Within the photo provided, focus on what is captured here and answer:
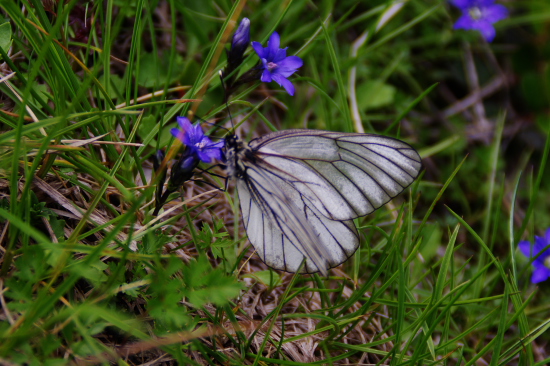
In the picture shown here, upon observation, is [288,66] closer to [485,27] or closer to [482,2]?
[485,27]

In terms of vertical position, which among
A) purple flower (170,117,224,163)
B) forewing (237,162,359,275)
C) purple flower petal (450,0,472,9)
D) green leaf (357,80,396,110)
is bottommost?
forewing (237,162,359,275)

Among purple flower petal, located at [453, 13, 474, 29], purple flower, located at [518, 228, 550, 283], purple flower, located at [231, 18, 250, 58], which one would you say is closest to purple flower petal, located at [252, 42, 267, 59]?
purple flower, located at [231, 18, 250, 58]

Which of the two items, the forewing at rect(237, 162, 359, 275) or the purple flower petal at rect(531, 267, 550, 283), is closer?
the forewing at rect(237, 162, 359, 275)

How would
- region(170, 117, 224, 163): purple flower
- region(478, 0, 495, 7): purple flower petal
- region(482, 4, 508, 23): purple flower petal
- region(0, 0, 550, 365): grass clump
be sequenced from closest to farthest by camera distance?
region(0, 0, 550, 365): grass clump, region(170, 117, 224, 163): purple flower, region(478, 0, 495, 7): purple flower petal, region(482, 4, 508, 23): purple flower petal

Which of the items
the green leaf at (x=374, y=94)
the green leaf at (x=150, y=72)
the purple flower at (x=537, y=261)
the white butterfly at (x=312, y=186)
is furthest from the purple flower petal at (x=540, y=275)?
the green leaf at (x=150, y=72)

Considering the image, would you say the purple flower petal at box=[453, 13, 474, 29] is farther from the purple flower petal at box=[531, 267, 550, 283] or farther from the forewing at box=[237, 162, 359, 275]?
the forewing at box=[237, 162, 359, 275]

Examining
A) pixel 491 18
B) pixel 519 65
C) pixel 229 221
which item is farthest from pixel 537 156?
pixel 229 221

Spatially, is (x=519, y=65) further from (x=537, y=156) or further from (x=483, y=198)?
(x=483, y=198)
